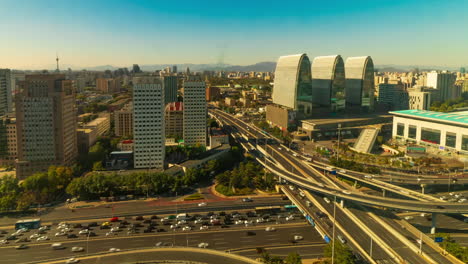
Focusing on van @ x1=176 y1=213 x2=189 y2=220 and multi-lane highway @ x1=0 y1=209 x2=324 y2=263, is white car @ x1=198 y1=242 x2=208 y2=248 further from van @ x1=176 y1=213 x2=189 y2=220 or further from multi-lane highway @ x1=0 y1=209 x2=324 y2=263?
van @ x1=176 y1=213 x2=189 y2=220

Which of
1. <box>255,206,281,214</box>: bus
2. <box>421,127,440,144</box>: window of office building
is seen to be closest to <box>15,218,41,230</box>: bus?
<box>255,206,281,214</box>: bus

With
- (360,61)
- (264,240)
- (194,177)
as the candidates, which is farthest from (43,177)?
(360,61)

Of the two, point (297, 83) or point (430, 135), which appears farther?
point (297, 83)

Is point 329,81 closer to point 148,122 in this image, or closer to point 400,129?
point 400,129

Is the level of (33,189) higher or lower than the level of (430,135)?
lower

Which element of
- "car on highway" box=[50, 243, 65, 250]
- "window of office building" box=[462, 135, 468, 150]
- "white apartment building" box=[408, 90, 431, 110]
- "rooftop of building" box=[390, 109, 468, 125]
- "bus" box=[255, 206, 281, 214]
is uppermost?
"white apartment building" box=[408, 90, 431, 110]

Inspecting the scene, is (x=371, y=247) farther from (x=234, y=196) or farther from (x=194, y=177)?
(x=194, y=177)

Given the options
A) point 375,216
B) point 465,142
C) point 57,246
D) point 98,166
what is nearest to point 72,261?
point 57,246
